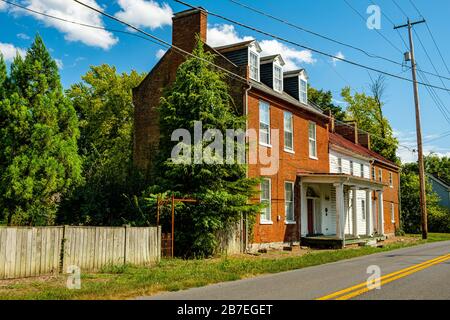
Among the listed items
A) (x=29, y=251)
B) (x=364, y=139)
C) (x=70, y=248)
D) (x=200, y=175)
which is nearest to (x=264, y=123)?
(x=200, y=175)

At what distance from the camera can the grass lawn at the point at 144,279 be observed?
31.6 feet

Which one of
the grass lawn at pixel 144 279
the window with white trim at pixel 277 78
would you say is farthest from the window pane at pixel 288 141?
the grass lawn at pixel 144 279

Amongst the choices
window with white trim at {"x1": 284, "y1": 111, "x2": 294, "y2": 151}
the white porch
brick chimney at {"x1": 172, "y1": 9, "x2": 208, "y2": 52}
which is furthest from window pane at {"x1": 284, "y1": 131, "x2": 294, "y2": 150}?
brick chimney at {"x1": 172, "y1": 9, "x2": 208, "y2": 52}

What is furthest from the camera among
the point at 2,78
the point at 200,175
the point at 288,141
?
the point at 288,141

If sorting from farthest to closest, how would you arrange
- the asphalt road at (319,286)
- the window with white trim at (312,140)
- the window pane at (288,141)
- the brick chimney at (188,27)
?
the window with white trim at (312,140) → the window pane at (288,141) → the brick chimney at (188,27) → the asphalt road at (319,286)

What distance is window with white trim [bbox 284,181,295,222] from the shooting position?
77.9 feet

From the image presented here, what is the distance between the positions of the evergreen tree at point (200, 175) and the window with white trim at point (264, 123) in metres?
3.00

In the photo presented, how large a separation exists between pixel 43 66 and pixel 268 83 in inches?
449

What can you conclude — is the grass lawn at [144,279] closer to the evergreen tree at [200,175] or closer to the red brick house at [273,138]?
the evergreen tree at [200,175]

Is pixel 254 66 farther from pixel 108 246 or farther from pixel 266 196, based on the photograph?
pixel 108 246

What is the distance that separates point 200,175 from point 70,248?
6008 mm

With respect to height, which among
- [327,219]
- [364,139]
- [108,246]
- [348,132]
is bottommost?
[108,246]

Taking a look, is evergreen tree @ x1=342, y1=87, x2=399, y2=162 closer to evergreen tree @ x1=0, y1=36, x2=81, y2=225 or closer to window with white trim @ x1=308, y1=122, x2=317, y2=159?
window with white trim @ x1=308, y1=122, x2=317, y2=159

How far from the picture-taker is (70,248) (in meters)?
13.1
